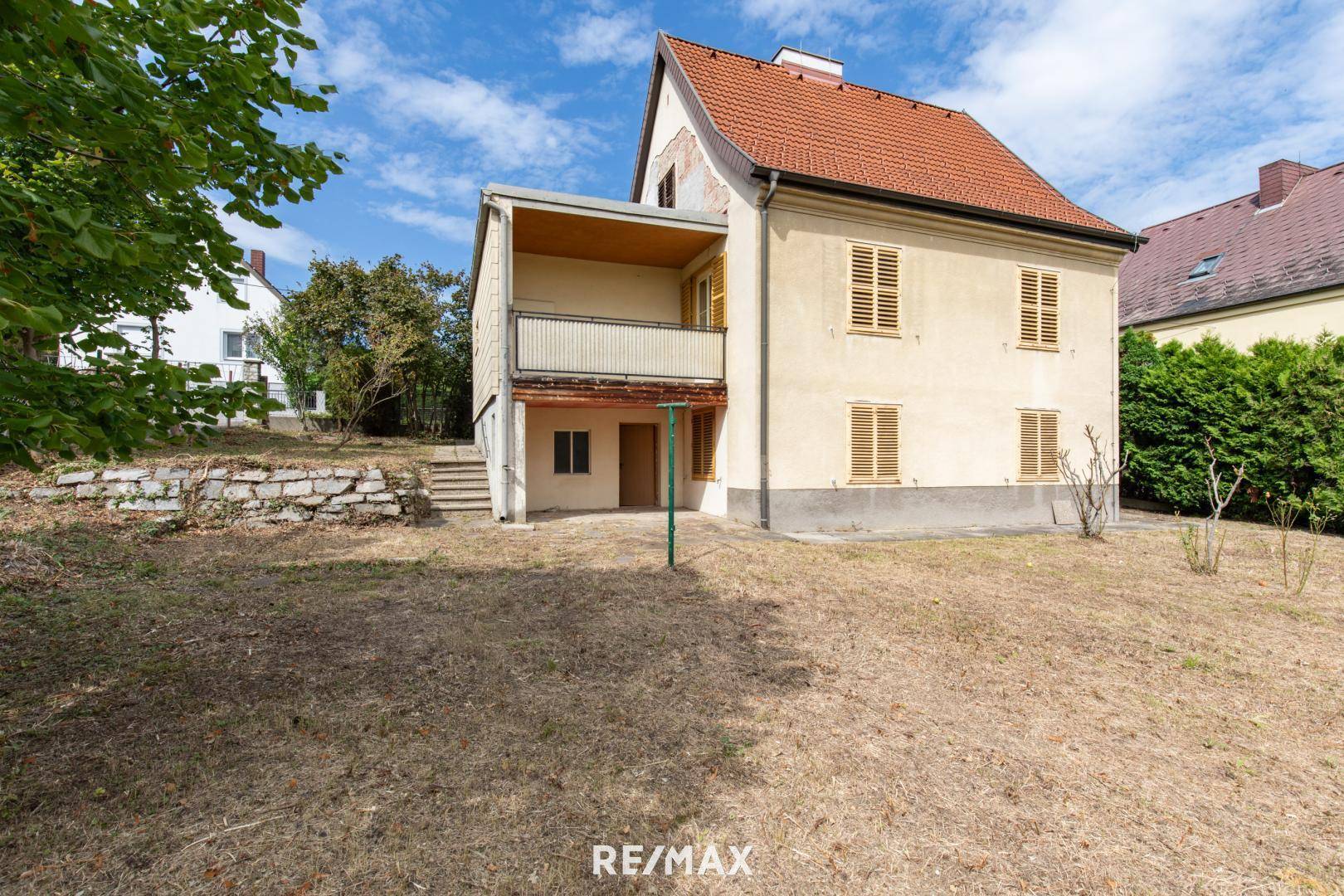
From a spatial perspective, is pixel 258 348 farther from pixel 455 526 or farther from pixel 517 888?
pixel 517 888

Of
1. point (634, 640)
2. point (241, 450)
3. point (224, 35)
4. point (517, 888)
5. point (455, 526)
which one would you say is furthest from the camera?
point (241, 450)

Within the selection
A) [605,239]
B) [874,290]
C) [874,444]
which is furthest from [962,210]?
[605,239]

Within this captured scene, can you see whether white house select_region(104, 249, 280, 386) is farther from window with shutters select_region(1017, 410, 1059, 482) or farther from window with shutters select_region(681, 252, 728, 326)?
window with shutters select_region(1017, 410, 1059, 482)

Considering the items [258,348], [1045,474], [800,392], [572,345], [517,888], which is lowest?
[517,888]

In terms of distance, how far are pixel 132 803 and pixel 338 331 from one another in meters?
22.4

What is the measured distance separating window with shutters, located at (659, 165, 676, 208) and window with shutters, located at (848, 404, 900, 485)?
272 inches

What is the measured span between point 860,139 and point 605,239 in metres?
5.87

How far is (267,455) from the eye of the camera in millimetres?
12125

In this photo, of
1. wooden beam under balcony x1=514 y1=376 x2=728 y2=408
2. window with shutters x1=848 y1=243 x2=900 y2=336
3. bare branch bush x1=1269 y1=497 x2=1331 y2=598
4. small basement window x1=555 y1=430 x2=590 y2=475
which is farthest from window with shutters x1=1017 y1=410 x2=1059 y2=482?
small basement window x1=555 y1=430 x2=590 y2=475

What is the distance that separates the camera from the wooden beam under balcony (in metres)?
11.3

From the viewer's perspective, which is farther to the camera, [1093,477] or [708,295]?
[708,295]

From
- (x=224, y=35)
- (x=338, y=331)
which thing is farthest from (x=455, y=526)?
(x=338, y=331)

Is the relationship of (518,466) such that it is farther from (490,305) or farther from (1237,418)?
(1237,418)

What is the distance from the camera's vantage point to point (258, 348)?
76.5ft
